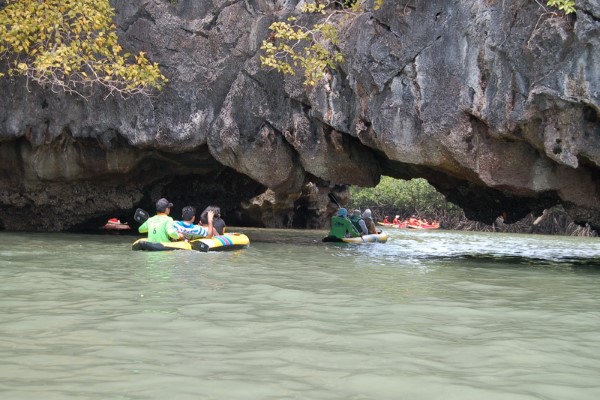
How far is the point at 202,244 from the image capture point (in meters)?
11.9

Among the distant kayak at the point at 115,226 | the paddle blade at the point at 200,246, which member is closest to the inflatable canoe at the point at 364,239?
the paddle blade at the point at 200,246

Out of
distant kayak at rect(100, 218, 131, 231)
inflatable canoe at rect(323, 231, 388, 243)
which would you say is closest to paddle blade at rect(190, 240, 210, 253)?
inflatable canoe at rect(323, 231, 388, 243)

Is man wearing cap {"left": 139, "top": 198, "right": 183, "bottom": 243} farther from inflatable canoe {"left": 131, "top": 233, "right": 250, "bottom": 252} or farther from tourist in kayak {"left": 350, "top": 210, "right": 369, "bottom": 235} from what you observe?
tourist in kayak {"left": 350, "top": 210, "right": 369, "bottom": 235}

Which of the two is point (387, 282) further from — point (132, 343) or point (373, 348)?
point (132, 343)

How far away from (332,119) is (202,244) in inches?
122

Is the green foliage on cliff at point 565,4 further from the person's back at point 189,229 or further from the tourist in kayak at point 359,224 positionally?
the tourist in kayak at point 359,224

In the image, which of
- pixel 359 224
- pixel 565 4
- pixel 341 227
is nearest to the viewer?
pixel 565 4

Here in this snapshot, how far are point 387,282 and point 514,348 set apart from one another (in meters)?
3.62

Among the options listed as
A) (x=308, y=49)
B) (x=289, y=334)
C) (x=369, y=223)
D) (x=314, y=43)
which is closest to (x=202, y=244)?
(x=308, y=49)

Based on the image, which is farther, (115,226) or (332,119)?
(115,226)

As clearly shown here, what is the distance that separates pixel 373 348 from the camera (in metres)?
4.46

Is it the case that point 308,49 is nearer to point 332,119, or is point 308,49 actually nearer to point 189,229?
point 332,119

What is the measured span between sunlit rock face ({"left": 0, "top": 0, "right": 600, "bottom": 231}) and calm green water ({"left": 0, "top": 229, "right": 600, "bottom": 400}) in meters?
2.35

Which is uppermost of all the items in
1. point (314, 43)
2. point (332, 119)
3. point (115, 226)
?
point (314, 43)
